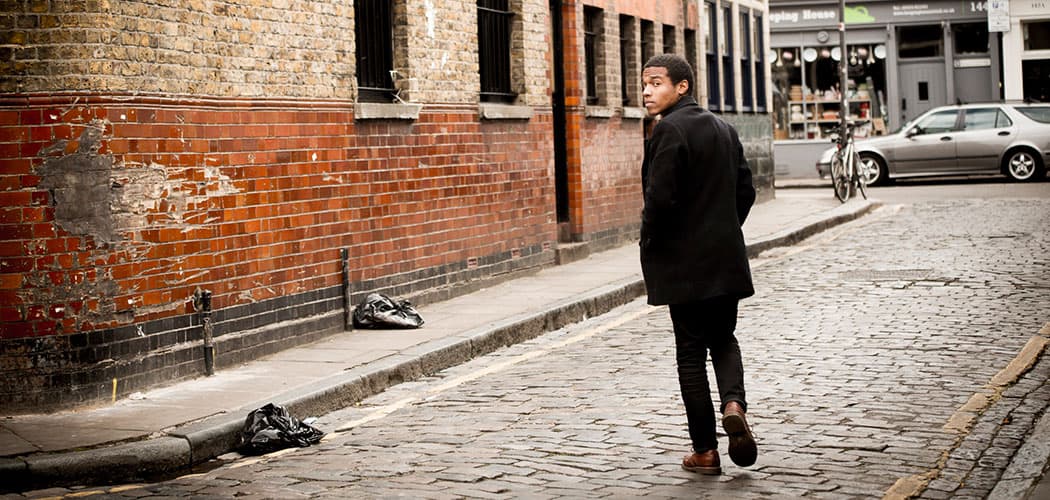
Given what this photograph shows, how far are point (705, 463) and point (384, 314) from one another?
5422 millimetres

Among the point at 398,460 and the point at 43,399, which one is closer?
the point at 398,460

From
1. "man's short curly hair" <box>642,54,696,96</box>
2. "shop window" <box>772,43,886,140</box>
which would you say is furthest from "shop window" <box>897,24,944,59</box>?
"man's short curly hair" <box>642,54,696,96</box>

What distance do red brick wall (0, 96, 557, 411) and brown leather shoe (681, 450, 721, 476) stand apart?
12.6 ft

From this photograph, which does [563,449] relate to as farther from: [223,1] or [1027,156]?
[1027,156]

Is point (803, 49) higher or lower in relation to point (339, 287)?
higher

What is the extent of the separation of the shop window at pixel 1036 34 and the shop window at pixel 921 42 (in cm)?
209

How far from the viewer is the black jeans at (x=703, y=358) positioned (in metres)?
7.00

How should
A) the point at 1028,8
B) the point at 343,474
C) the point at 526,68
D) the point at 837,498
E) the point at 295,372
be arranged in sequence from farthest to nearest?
the point at 1028,8 → the point at 526,68 → the point at 295,372 → the point at 343,474 → the point at 837,498

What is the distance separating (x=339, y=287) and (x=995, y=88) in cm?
3045

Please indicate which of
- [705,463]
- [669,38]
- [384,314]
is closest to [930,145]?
[669,38]

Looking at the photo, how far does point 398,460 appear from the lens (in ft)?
24.8

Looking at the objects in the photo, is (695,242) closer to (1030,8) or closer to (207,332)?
(207,332)

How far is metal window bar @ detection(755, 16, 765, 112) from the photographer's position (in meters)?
30.6

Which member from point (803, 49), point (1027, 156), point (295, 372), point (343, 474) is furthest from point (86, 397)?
point (803, 49)
